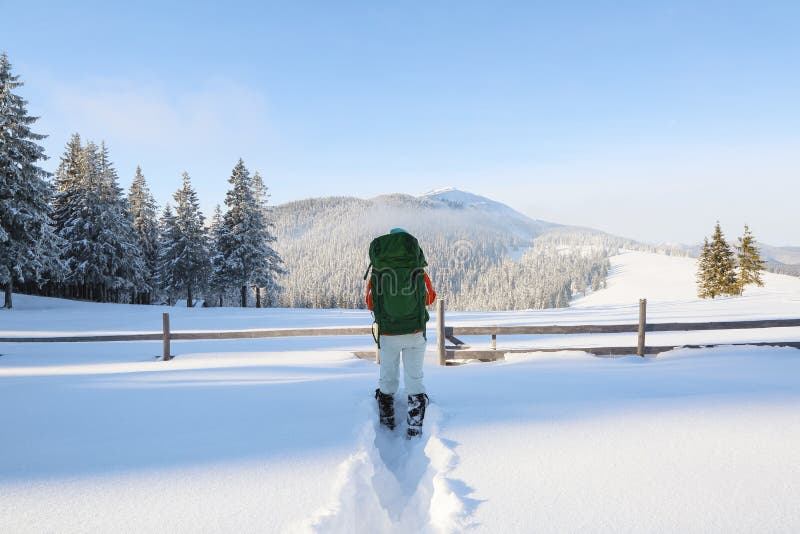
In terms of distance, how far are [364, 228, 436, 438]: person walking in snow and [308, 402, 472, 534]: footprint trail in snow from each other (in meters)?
0.40

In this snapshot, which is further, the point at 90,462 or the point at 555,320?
the point at 555,320

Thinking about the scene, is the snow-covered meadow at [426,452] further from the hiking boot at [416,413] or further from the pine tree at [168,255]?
the pine tree at [168,255]

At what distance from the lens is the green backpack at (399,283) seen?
4.94 metres

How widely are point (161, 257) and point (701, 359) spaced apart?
41.9m

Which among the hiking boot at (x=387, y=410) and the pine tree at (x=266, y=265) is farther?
the pine tree at (x=266, y=265)

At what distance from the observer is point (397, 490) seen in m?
4.05

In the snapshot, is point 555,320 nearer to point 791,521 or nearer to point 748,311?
point 748,311

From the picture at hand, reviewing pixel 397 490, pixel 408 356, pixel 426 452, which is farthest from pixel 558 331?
pixel 397 490

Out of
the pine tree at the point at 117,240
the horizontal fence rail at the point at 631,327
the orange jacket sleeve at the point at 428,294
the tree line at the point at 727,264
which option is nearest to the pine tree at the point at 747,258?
the tree line at the point at 727,264

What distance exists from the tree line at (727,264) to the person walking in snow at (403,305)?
184 feet

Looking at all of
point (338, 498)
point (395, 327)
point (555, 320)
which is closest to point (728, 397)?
point (395, 327)

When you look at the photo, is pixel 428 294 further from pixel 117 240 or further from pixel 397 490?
pixel 117 240

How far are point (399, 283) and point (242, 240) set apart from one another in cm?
3365

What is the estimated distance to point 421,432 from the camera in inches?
192
